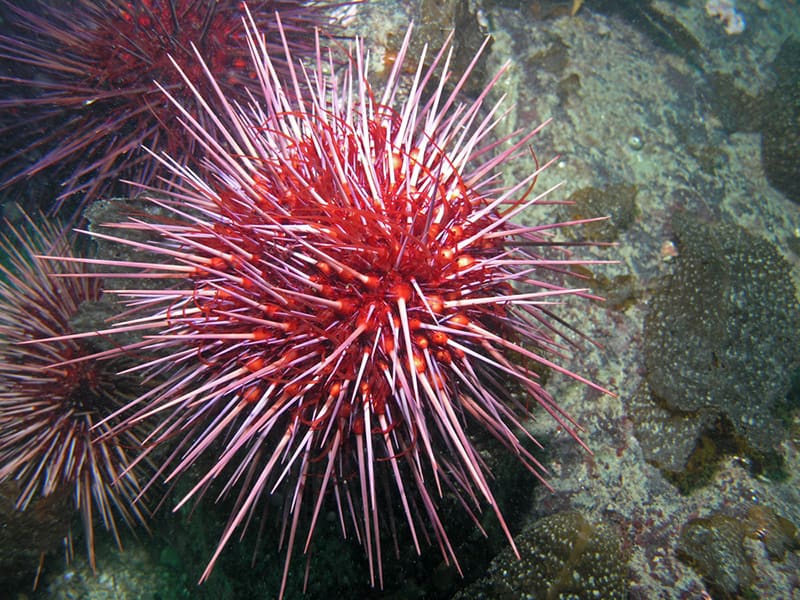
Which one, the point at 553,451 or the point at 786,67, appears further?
the point at 786,67

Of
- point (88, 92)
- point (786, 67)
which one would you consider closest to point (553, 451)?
point (88, 92)

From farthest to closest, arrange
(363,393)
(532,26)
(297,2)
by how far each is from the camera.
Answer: (532,26), (297,2), (363,393)

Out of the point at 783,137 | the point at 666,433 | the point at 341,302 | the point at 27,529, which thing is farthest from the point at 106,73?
the point at 783,137

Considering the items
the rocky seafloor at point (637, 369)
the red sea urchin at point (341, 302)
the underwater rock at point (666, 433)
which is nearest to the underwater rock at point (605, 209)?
the rocky seafloor at point (637, 369)

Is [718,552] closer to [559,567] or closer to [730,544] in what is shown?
[730,544]

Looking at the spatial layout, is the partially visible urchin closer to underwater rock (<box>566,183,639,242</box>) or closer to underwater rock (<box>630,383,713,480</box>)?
underwater rock (<box>630,383,713,480</box>)

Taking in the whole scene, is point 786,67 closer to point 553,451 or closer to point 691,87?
point 691,87

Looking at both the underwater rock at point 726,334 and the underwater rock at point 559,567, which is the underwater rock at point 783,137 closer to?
the underwater rock at point 726,334
